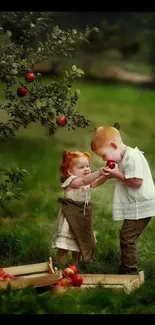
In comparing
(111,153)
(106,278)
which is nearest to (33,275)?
(106,278)

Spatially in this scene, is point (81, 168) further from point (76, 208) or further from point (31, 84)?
point (31, 84)

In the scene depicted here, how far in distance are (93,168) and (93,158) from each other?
0.04 meters

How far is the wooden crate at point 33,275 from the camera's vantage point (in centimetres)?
361

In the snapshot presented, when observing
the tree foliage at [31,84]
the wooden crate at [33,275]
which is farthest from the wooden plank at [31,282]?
the tree foliage at [31,84]

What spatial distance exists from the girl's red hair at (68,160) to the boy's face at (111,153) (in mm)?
69

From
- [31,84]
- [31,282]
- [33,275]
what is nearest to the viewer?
[31,282]

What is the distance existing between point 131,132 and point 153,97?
0.59 ft

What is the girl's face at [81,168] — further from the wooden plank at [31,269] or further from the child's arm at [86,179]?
the wooden plank at [31,269]

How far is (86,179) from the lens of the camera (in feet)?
12.3

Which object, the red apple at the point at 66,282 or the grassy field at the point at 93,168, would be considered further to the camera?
the grassy field at the point at 93,168

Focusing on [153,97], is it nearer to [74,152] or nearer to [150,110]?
[150,110]

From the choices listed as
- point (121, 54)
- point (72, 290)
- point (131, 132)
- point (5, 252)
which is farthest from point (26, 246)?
point (121, 54)

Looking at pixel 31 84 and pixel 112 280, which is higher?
pixel 31 84

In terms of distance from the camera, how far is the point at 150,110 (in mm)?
3785
